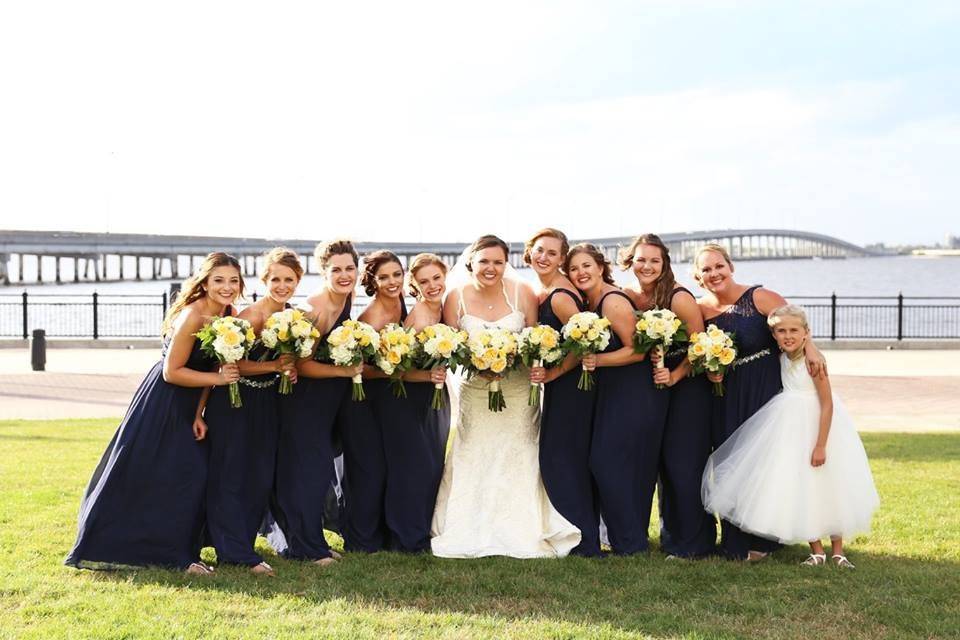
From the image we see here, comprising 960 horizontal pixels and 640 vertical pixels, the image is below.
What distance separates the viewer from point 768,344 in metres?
7.73

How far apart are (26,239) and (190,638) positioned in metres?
88.0

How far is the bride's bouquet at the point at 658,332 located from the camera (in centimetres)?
748

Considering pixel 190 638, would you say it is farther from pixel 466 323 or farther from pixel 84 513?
pixel 466 323

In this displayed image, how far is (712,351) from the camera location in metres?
7.39

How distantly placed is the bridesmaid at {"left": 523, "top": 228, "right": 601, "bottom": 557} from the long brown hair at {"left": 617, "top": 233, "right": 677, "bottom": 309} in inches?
18.1

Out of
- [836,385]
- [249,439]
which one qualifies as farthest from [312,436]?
[836,385]

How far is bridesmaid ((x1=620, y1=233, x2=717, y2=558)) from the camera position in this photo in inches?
307

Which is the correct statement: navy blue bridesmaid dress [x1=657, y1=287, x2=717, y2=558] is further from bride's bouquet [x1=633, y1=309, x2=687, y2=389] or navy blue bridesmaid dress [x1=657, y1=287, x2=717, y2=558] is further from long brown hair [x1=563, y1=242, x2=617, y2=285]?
long brown hair [x1=563, y1=242, x2=617, y2=285]

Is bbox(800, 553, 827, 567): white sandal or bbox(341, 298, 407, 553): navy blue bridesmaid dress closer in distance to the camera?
bbox(800, 553, 827, 567): white sandal

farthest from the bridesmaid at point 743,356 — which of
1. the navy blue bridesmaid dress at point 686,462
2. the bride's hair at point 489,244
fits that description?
the bride's hair at point 489,244

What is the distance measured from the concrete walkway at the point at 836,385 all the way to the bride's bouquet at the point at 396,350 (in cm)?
881

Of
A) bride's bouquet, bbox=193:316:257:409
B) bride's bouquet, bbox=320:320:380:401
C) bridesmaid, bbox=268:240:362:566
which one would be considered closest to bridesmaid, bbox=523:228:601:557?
bride's bouquet, bbox=320:320:380:401

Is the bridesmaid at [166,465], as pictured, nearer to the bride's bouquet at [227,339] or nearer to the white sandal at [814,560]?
the bride's bouquet at [227,339]

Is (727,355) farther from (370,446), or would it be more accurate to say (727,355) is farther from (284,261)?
(284,261)
